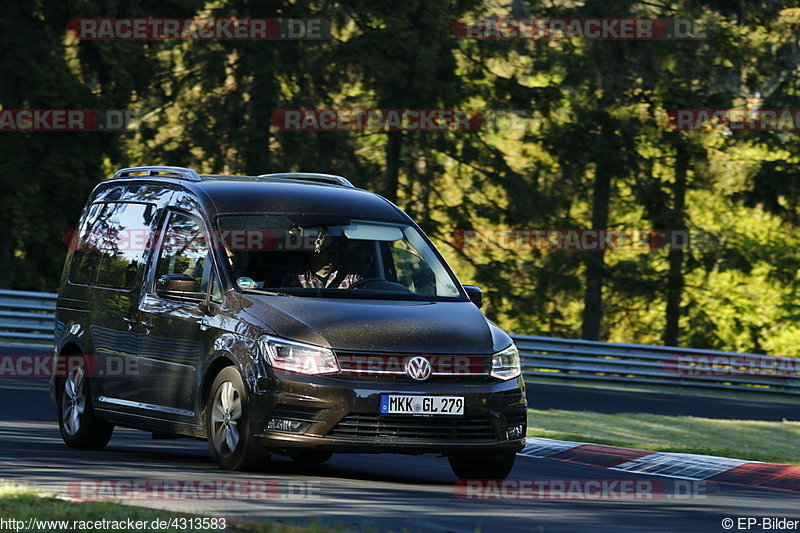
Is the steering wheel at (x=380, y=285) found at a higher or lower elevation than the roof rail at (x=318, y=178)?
lower

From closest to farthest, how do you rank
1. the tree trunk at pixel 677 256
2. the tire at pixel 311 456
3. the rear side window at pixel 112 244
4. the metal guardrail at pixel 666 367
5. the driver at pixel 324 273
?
the tire at pixel 311 456
the driver at pixel 324 273
the rear side window at pixel 112 244
the metal guardrail at pixel 666 367
the tree trunk at pixel 677 256

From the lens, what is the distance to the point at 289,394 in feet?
31.8

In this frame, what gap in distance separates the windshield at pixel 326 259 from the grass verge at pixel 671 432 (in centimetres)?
421

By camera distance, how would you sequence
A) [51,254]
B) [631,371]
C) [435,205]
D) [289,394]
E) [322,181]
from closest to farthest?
1. [289,394]
2. [322,181]
3. [631,371]
4. [51,254]
5. [435,205]

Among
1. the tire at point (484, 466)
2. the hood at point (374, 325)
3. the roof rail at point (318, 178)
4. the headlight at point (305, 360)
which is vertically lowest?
the tire at point (484, 466)

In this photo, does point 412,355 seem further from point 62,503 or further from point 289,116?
point 289,116

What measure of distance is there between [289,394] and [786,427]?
12.6 meters

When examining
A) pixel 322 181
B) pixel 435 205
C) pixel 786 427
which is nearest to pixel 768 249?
pixel 435 205

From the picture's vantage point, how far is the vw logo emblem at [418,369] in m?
9.82

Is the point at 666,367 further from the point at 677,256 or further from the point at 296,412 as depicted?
the point at 296,412

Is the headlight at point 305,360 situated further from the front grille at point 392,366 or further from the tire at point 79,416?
the tire at point 79,416

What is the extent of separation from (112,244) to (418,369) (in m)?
3.58

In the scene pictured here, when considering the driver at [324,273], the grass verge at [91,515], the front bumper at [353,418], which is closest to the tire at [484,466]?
the front bumper at [353,418]

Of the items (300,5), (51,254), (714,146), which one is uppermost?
(300,5)
